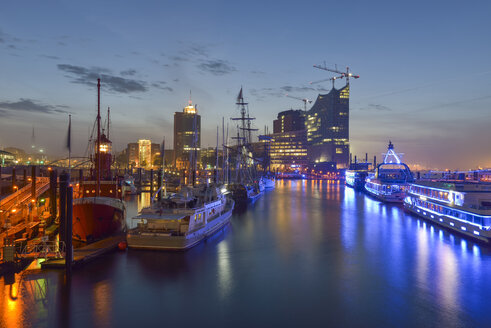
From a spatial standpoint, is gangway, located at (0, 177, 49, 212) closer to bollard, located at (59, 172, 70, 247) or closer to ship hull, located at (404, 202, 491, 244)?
bollard, located at (59, 172, 70, 247)

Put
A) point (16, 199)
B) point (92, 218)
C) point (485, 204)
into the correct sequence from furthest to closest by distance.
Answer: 1. point (16, 199)
2. point (485, 204)
3. point (92, 218)

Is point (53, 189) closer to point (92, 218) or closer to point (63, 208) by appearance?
point (92, 218)

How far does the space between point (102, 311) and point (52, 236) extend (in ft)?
61.6

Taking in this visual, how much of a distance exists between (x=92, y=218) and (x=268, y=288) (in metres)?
17.6

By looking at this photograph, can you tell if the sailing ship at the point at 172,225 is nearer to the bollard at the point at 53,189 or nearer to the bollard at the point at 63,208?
the bollard at the point at 63,208

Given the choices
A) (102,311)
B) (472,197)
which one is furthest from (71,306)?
(472,197)

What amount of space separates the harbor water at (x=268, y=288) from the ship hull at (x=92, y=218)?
4.55 metres

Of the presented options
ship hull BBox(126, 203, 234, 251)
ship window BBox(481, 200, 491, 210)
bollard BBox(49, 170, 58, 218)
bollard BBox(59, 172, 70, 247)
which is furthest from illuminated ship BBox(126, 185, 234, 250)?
ship window BBox(481, 200, 491, 210)

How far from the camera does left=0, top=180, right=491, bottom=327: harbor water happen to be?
1700 cm

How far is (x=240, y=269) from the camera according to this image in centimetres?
2523

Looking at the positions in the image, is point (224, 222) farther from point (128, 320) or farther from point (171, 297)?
point (128, 320)

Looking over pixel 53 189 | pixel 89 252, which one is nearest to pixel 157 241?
pixel 89 252

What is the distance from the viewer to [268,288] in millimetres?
21234

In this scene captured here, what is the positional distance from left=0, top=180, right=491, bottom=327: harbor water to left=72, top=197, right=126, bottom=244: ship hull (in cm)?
455
